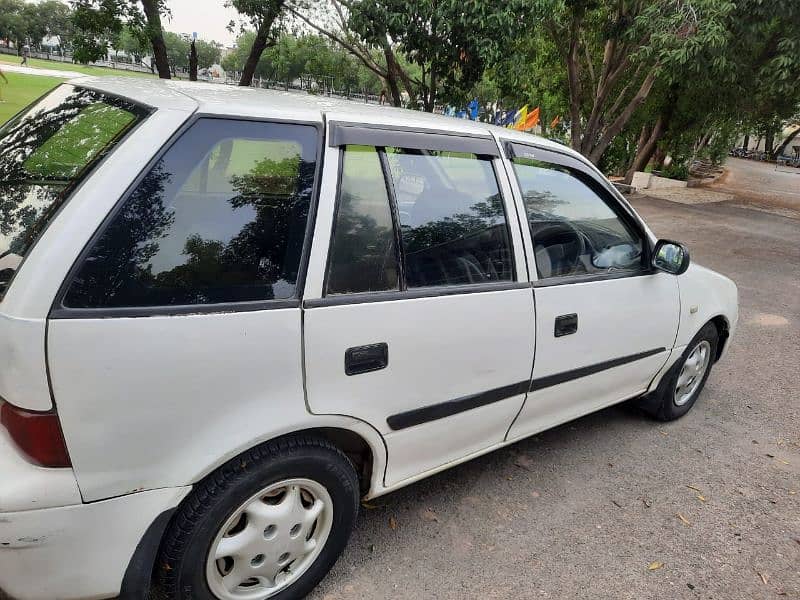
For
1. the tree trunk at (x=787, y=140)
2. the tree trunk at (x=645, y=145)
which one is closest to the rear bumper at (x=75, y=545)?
the tree trunk at (x=645, y=145)

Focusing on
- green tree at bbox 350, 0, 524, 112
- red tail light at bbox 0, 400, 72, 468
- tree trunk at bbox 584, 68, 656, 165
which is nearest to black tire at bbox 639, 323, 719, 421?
red tail light at bbox 0, 400, 72, 468

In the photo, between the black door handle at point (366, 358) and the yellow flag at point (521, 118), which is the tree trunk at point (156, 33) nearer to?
the black door handle at point (366, 358)

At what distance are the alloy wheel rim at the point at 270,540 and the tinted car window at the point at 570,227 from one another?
1.42 meters

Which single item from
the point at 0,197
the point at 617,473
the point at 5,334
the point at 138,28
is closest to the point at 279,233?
the point at 5,334

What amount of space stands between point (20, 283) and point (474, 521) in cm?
214

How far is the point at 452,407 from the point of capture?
2398mm

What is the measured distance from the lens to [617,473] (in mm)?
3275

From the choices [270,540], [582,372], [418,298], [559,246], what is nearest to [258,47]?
[559,246]

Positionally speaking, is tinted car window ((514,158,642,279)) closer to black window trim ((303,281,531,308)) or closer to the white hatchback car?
the white hatchback car

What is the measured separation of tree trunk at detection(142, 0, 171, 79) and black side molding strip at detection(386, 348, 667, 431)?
26.4 ft

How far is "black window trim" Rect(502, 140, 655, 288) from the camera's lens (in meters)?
2.64

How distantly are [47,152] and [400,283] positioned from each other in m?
1.35

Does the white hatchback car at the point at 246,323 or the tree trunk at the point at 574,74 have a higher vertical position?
the tree trunk at the point at 574,74

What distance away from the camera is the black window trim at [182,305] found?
5.04 feet
